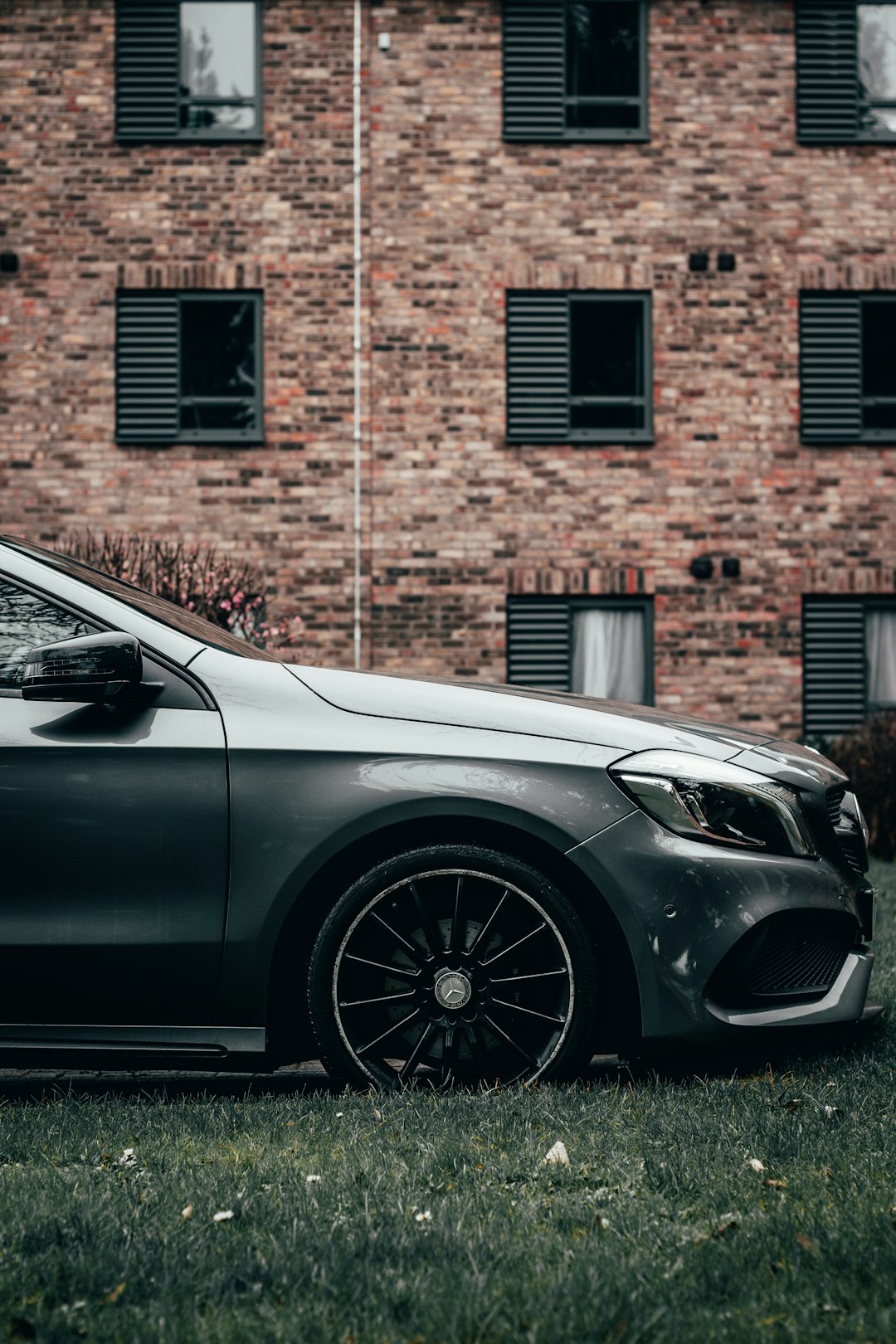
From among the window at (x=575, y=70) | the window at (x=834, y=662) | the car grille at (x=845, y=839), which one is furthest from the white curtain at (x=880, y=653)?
the car grille at (x=845, y=839)

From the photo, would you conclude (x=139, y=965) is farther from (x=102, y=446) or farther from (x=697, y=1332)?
(x=102, y=446)

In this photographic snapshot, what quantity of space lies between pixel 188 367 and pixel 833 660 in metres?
7.73

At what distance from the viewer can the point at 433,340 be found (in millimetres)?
14602

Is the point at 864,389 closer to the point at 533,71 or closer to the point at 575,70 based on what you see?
the point at 575,70

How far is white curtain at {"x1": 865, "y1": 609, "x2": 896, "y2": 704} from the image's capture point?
15094 millimetres

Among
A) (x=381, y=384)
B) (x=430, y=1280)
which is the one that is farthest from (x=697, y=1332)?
(x=381, y=384)

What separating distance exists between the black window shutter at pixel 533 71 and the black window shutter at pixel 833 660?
594cm

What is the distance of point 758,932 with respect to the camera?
3582 millimetres

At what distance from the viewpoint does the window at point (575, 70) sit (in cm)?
1480

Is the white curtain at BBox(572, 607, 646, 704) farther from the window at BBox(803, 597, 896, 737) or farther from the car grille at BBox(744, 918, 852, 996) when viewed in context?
the car grille at BBox(744, 918, 852, 996)

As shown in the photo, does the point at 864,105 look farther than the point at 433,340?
Yes

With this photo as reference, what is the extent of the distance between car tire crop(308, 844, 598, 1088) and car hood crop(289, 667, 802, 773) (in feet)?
1.21

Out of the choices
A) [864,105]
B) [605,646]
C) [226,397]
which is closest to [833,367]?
[864,105]

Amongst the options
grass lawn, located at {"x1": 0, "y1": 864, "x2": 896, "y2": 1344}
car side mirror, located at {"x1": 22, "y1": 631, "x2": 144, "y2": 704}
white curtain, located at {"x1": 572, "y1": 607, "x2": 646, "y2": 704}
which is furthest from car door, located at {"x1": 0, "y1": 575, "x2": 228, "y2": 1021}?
white curtain, located at {"x1": 572, "y1": 607, "x2": 646, "y2": 704}
